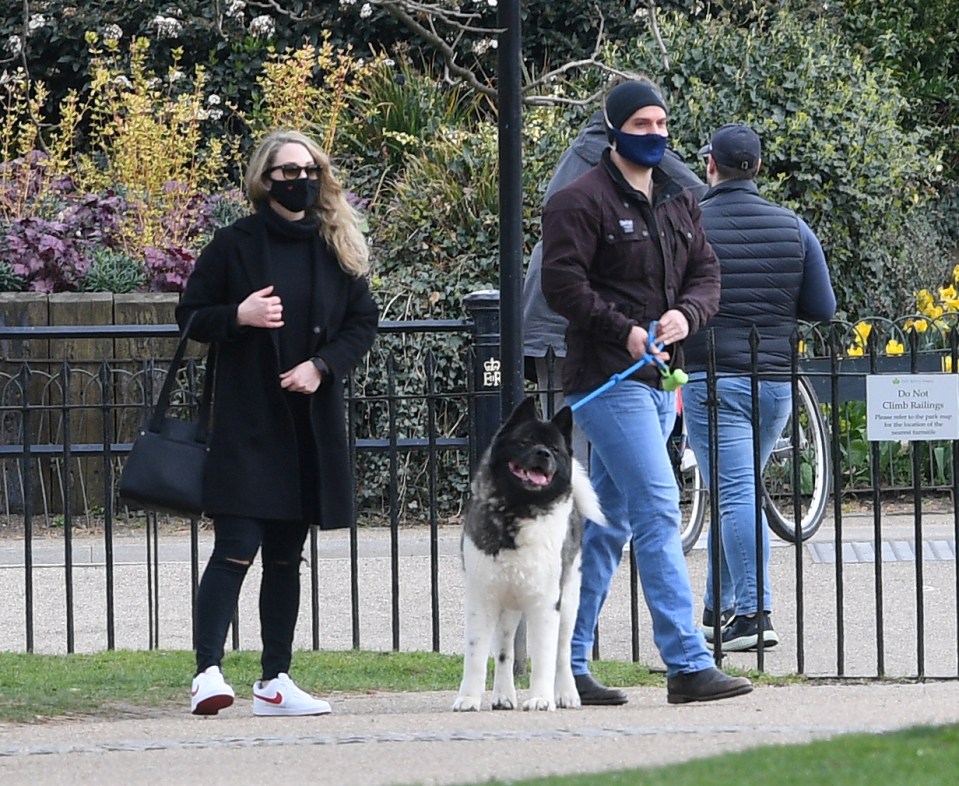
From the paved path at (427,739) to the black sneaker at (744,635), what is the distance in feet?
3.77

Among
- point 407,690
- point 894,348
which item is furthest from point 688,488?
point 407,690

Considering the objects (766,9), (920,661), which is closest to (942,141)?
(766,9)

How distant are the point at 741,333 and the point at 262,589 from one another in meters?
2.43

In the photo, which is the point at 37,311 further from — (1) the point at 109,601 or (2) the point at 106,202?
(1) the point at 109,601

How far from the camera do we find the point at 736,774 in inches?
174

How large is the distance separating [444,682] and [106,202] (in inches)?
264

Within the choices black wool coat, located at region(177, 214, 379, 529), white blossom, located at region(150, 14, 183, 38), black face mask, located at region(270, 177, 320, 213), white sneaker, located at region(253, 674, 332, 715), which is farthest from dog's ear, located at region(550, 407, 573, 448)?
white blossom, located at region(150, 14, 183, 38)

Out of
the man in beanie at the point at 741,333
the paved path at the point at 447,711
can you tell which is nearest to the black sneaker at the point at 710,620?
the man in beanie at the point at 741,333

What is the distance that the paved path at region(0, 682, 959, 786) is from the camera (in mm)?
4895

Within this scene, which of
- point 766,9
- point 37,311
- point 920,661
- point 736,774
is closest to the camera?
point 736,774

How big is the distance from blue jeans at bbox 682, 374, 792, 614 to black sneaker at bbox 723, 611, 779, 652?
1.9 inches

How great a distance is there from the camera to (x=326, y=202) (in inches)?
247

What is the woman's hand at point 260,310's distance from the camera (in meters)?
5.99

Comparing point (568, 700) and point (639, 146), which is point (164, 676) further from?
point (639, 146)
